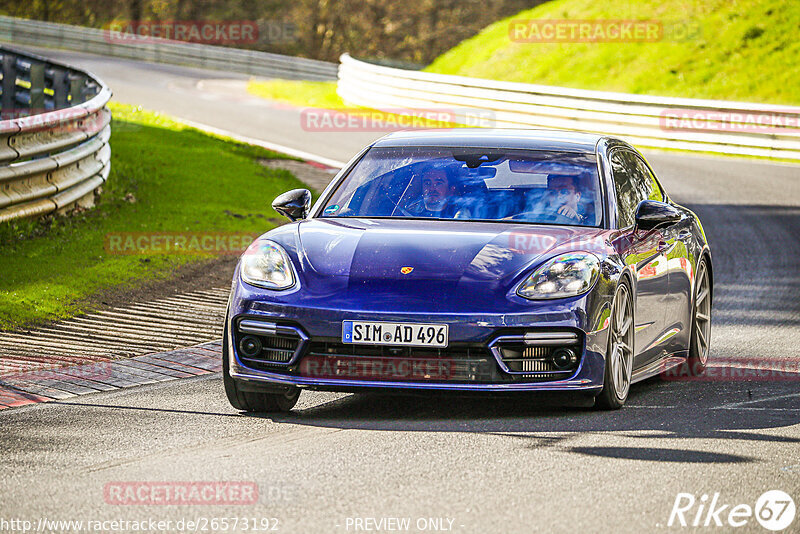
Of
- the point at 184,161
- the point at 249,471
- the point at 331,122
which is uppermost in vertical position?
the point at 249,471

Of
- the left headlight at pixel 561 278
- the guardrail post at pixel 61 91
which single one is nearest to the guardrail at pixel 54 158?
the guardrail post at pixel 61 91

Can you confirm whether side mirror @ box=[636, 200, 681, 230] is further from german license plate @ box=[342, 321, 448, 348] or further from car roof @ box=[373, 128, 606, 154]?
german license plate @ box=[342, 321, 448, 348]

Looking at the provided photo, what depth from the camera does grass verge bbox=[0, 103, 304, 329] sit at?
10391 mm

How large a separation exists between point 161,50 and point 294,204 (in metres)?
39.3

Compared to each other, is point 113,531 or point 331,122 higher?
point 113,531

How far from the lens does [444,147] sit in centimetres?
779

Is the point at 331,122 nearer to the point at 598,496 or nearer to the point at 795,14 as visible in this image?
the point at 795,14

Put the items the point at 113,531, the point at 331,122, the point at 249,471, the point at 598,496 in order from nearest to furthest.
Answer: the point at 113,531, the point at 598,496, the point at 249,471, the point at 331,122

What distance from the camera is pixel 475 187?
296 inches

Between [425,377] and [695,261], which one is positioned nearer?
[425,377]

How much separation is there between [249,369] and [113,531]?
216cm

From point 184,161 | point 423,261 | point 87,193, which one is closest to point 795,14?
point 184,161

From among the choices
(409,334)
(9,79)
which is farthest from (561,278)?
(9,79)

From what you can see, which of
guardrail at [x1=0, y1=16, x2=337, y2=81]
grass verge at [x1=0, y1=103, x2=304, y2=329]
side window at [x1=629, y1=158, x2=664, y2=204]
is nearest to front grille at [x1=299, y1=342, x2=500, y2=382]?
side window at [x1=629, y1=158, x2=664, y2=204]
